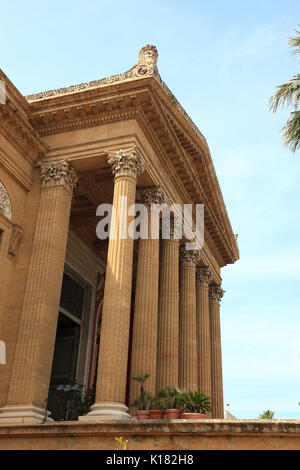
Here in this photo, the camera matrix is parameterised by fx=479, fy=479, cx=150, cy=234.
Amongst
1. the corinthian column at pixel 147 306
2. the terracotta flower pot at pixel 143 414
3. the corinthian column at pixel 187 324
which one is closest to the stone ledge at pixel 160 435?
the terracotta flower pot at pixel 143 414

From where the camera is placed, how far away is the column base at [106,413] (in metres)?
14.1

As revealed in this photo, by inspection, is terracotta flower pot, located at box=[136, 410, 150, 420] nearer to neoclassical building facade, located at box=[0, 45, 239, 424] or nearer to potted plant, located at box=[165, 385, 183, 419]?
neoclassical building facade, located at box=[0, 45, 239, 424]

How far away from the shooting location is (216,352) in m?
29.3

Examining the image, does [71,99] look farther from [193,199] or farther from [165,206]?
[193,199]

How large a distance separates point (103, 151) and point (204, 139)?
7.10m

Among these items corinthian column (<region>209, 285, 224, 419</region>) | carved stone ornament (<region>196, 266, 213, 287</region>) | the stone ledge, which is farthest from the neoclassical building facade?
carved stone ornament (<region>196, 266, 213, 287</region>)

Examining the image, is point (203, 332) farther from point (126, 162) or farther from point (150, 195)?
point (126, 162)

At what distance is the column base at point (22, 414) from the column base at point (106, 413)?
1640 millimetres

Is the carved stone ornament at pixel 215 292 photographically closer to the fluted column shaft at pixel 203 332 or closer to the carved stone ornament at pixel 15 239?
the fluted column shaft at pixel 203 332

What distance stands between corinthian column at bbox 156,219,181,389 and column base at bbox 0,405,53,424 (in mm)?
6142

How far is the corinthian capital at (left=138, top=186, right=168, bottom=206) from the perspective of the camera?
20.3m

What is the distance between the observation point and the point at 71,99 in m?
19.4
